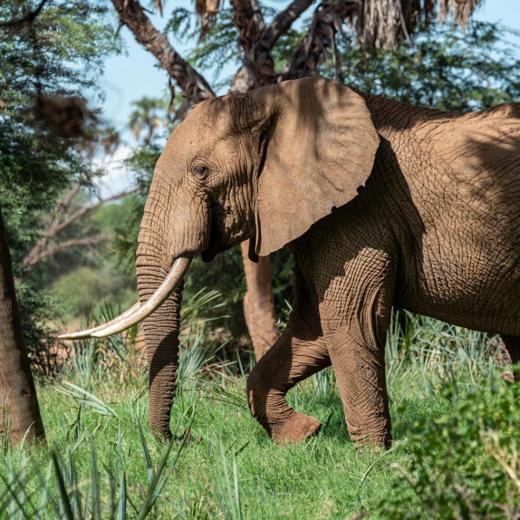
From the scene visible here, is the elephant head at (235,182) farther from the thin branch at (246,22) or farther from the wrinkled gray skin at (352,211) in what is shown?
the thin branch at (246,22)

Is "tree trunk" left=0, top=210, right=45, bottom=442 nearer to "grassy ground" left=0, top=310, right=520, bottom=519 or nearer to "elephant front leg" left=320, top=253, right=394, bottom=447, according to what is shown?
"grassy ground" left=0, top=310, right=520, bottom=519

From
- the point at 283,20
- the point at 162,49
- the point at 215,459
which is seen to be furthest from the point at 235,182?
the point at 283,20

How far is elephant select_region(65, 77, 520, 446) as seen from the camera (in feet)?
17.8

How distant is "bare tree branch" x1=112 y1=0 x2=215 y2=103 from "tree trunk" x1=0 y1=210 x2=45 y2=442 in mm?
5500

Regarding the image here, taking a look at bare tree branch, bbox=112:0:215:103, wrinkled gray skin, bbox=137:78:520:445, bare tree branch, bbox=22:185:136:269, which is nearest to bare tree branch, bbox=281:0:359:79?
bare tree branch, bbox=112:0:215:103

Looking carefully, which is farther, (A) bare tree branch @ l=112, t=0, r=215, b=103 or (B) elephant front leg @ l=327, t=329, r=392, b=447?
(A) bare tree branch @ l=112, t=0, r=215, b=103

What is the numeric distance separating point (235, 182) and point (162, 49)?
6214mm

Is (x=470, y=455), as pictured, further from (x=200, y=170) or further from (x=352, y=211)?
(x=200, y=170)

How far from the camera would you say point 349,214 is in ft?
18.1

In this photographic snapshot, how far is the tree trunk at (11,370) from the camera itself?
240 inches

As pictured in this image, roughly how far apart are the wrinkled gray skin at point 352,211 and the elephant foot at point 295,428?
53 cm

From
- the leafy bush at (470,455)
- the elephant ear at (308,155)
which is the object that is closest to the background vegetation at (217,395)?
the leafy bush at (470,455)

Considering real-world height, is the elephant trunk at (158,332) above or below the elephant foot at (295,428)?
above

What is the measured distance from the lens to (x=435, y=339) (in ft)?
30.2
